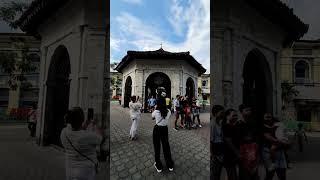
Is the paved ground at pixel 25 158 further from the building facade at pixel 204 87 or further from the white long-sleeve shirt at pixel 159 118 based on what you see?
the building facade at pixel 204 87

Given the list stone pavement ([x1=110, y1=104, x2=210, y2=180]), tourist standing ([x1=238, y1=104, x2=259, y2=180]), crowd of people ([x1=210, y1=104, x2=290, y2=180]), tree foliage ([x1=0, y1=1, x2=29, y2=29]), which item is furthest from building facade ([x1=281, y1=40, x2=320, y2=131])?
tree foliage ([x1=0, y1=1, x2=29, y2=29])

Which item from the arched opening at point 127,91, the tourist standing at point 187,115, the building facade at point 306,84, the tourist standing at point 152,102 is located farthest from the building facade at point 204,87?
the building facade at point 306,84

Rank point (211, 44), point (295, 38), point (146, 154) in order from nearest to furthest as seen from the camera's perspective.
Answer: point (146, 154) → point (211, 44) → point (295, 38)

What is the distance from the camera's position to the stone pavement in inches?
52.6

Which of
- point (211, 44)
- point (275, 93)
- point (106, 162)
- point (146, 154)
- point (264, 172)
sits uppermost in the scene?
point (211, 44)

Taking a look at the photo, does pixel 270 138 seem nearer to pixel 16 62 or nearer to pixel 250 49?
pixel 250 49

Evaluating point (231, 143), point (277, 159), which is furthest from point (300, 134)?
point (231, 143)

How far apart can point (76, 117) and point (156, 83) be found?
0.48 m

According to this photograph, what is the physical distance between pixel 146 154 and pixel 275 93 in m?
1.35

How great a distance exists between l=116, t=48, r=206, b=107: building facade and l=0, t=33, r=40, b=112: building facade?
1142mm

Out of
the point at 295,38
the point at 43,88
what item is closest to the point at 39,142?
the point at 43,88

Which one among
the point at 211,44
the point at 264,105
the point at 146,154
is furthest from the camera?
the point at 264,105

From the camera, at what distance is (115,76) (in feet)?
4.96

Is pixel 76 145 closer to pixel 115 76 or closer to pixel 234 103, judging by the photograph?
pixel 115 76
